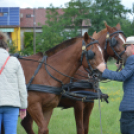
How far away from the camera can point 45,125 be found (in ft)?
12.6

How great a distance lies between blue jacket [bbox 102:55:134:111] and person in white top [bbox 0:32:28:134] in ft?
3.05

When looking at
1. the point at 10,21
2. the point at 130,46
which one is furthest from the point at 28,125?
the point at 10,21

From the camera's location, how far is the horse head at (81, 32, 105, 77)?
4004mm

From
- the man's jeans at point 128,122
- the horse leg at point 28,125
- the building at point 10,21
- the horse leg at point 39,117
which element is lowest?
the horse leg at point 28,125

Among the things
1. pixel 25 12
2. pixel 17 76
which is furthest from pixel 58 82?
pixel 25 12

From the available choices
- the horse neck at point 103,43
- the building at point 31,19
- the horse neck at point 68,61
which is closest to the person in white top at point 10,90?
the horse neck at point 68,61

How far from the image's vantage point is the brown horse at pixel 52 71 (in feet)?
12.7

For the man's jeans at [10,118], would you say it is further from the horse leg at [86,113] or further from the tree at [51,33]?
the tree at [51,33]

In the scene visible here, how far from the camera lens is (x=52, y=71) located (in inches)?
162

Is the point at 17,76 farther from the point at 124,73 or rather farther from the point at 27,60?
the point at 27,60

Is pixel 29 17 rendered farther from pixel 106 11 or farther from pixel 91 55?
pixel 91 55

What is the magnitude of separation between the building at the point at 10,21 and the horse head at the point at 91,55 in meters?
29.7

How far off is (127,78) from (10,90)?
1.29 meters

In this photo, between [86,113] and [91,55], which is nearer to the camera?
[91,55]
